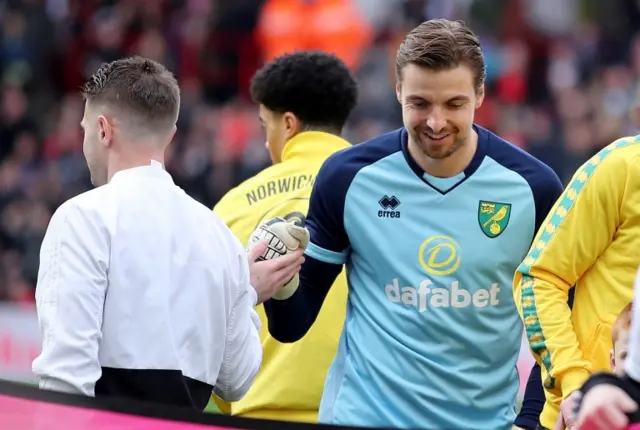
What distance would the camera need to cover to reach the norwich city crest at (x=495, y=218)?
4570 mm

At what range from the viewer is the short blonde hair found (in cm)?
405

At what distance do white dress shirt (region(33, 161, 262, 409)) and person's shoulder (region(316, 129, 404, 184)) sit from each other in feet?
1.60

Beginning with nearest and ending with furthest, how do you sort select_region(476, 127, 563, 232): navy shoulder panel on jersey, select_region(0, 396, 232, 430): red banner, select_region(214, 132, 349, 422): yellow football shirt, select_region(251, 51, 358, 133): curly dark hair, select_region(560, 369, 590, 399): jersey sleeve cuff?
select_region(0, 396, 232, 430): red banner < select_region(560, 369, 590, 399): jersey sleeve cuff < select_region(476, 127, 563, 232): navy shoulder panel on jersey < select_region(214, 132, 349, 422): yellow football shirt < select_region(251, 51, 358, 133): curly dark hair

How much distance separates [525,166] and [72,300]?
1596mm

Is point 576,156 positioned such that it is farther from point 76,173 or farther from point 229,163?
point 76,173

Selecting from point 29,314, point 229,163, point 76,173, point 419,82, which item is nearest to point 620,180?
point 419,82

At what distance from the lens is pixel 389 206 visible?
462 cm

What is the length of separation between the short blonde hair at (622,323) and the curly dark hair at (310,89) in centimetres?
215

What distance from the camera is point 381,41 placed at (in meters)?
15.5

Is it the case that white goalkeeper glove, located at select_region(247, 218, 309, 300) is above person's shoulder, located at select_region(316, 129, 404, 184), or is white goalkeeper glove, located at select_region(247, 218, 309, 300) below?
below

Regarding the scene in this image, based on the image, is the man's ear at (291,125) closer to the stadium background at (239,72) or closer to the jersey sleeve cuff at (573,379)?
the jersey sleeve cuff at (573,379)

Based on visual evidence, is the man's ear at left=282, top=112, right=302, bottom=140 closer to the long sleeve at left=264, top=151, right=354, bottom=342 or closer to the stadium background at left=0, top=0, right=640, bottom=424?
the long sleeve at left=264, top=151, right=354, bottom=342

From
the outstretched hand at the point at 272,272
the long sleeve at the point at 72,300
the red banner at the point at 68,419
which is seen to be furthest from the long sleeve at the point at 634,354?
the outstretched hand at the point at 272,272

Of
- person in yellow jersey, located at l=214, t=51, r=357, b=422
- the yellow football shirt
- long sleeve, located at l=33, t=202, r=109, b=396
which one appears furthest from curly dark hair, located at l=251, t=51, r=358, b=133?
long sleeve, located at l=33, t=202, r=109, b=396
